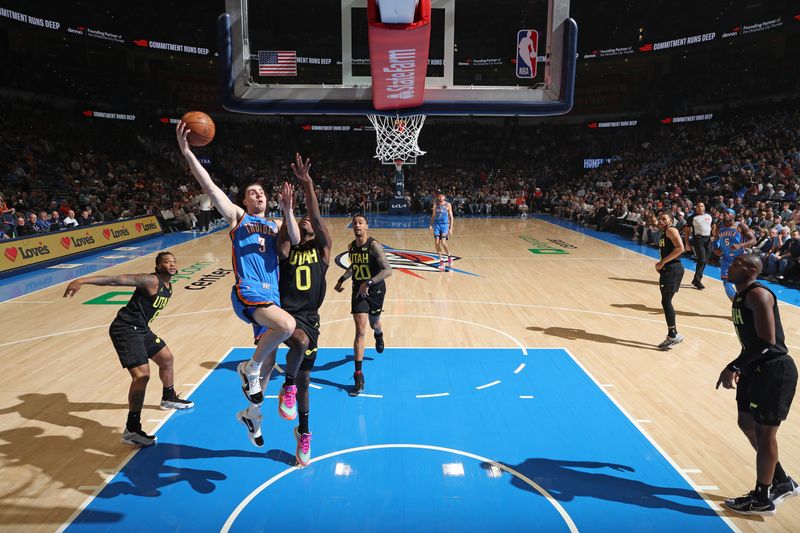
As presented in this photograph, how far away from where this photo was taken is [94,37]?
26.6 m

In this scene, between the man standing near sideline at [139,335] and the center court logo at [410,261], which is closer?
the man standing near sideline at [139,335]

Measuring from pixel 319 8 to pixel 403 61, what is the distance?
22335 mm

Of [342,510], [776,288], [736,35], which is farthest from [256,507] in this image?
[736,35]

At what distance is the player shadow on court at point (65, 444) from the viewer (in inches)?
160

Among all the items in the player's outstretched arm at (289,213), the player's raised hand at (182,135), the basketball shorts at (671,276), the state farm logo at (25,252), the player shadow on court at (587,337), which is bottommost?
→ the player shadow on court at (587,337)

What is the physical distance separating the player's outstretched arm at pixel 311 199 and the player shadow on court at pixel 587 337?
4.99 meters

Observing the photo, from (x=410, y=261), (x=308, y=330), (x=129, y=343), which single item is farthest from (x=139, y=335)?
(x=410, y=261)

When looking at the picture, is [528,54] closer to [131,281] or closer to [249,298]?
[249,298]

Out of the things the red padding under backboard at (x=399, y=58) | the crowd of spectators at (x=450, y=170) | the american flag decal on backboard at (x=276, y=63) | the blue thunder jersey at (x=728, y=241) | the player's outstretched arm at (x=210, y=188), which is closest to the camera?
the player's outstretched arm at (x=210, y=188)

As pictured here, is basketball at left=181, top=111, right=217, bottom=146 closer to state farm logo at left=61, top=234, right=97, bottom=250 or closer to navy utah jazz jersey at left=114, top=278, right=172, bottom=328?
navy utah jazz jersey at left=114, top=278, right=172, bottom=328

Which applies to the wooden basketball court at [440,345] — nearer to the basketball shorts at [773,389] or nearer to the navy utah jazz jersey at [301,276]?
the basketball shorts at [773,389]

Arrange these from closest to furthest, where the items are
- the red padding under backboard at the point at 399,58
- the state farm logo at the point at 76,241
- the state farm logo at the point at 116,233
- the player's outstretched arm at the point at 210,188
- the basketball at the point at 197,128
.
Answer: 1. the player's outstretched arm at the point at 210,188
2. the basketball at the point at 197,128
3. the red padding under backboard at the point at 399,58
4. the state farm logo at the point at 76,241
5. the state farm logo at the point at 116,233

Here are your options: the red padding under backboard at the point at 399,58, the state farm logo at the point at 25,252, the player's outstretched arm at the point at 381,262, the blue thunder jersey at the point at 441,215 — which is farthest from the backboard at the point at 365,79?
the state farm logo at the point at 25,252

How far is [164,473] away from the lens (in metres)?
4.02
